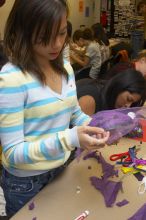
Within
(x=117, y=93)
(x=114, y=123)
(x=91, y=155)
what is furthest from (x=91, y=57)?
(x=114, y=123)

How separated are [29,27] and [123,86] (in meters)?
0.82

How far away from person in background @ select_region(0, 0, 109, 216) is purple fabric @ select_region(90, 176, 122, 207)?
157 millimetres

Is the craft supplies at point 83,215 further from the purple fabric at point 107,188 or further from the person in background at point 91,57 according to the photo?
the person in background at point 91,57

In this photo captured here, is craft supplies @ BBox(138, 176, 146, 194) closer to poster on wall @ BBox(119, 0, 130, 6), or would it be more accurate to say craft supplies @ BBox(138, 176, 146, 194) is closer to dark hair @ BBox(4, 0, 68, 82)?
dark hair @ BBox(4, 0, 68, 82)

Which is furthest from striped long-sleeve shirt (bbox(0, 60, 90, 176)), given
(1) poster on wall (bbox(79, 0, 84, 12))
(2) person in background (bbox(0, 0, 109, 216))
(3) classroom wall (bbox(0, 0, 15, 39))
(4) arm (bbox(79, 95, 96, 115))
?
(1) poster on wall (bbox(79, 0, 84, 12))

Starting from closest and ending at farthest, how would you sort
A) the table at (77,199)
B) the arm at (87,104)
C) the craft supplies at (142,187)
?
the table at (77,199), the craft supplies at (142,187), the arm at (87,104)

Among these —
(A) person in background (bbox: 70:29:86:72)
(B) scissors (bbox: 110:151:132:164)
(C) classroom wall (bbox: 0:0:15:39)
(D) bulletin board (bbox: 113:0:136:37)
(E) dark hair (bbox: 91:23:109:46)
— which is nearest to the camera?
(B) scissors (bbox: 110:151:132:164)

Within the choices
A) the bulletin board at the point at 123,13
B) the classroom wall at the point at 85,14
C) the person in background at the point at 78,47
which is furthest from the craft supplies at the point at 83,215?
the bulletin board at the point at 123,13

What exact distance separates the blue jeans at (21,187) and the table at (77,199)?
0.03 m

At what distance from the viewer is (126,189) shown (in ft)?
3.42

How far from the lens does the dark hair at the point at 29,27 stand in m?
0.82

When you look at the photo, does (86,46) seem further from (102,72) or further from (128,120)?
(128,120)

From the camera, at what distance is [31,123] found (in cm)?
89

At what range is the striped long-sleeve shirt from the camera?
2.68 feet
